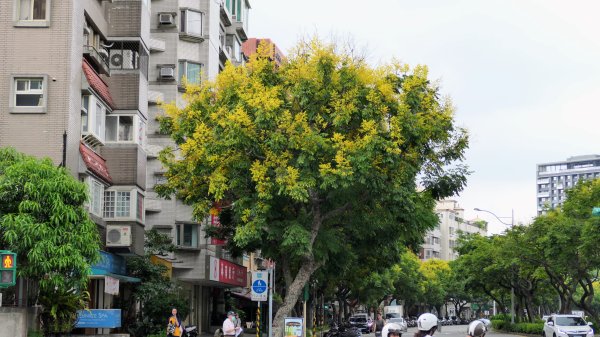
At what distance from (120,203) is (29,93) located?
654 centimetres

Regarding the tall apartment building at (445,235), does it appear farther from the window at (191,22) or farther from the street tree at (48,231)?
the street tree at (48,231)

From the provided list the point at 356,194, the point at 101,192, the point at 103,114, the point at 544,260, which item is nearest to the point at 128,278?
the point at 101,192

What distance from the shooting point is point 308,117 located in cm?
3195

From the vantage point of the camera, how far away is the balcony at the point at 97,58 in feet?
108

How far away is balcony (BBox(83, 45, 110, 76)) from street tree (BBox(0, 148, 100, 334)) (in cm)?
726

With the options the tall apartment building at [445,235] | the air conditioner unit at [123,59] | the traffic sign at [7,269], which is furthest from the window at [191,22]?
the tall apartment building at [445,235]

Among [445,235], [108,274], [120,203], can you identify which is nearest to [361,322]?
[120,203]

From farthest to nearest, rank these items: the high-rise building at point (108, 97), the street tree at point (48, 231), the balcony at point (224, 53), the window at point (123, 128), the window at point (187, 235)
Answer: the balcony at point (224, 53) < the window at point (187, 235) < the window at point (123, 128) < the high-rise building at point (108, 97) < the street tree at point (48, 231)

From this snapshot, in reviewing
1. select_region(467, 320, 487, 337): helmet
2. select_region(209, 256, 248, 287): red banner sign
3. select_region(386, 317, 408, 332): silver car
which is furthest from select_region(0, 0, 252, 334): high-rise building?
select_region(467, 320, 487, 337): helmet

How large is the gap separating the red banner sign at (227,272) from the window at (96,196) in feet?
49.6

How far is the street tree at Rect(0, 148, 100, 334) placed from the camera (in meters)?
24.9

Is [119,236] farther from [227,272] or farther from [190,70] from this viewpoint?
[227,272]

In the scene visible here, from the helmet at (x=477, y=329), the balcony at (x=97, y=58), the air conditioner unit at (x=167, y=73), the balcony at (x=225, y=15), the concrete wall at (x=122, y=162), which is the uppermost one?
the balcony at (x=225, y=15)

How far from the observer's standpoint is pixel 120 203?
35594mm
